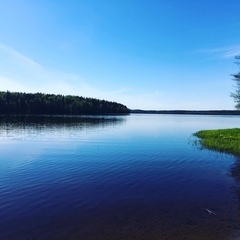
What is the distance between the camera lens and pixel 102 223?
457 inches

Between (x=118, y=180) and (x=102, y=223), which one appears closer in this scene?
(x=102, y=223)

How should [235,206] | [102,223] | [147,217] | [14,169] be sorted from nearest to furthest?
[102,223] < [147,217] < [235,206] < [14,169]

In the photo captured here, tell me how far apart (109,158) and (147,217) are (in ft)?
51.7

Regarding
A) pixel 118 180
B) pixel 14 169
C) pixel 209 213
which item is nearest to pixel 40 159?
pixel 14 169

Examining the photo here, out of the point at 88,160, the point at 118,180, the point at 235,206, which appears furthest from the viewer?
the point at 88,160

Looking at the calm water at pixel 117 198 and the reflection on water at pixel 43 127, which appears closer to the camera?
the calm water at pixel 117 198

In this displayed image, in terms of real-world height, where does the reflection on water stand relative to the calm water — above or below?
above

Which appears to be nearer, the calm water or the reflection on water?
the calm water

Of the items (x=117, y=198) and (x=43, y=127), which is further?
(x=43, y=127)

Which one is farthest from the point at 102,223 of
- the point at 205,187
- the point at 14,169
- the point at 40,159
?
the point at 40,159

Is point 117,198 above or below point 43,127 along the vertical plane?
below

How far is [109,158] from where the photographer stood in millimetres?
27938

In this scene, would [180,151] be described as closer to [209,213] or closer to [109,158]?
[109,158]

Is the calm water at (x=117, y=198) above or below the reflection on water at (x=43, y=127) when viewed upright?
below
